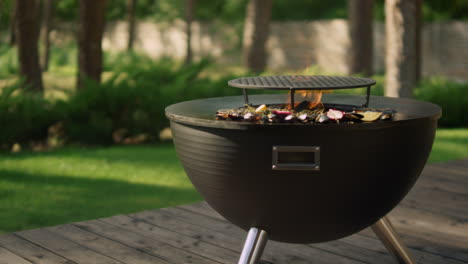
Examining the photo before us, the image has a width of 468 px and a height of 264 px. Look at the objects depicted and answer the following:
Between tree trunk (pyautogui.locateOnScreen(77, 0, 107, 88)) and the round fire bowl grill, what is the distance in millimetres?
4618

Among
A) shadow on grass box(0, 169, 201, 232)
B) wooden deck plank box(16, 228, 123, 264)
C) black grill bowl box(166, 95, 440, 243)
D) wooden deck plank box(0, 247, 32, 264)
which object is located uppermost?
black grill bowl box(166, 95, 440, 243)

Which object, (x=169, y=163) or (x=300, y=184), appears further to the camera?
(x=169, y=163)

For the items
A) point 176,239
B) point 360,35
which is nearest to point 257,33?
point 360,35

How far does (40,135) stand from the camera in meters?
5.72

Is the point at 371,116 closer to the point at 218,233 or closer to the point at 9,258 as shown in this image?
the point at 218,233

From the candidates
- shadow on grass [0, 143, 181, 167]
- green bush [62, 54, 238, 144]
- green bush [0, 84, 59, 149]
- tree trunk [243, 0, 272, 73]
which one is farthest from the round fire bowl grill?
tree trunk [243, 0, 272, 73]

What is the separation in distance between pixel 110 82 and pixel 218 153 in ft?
13.5

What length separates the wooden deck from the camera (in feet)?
8.77

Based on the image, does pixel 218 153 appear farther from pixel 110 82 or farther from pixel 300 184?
pixel 110 82

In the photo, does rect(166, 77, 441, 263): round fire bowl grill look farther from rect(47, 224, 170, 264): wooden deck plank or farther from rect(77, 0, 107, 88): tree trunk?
rect(77, 0, 107, 88): tree trunk

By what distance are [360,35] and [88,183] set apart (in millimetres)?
6241

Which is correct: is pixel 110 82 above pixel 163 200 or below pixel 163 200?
above

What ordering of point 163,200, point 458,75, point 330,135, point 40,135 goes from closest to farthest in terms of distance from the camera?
point 330,135
point 163,200
point 40,135
point 458,75

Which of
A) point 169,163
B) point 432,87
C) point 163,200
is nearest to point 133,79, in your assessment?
point 169,163
